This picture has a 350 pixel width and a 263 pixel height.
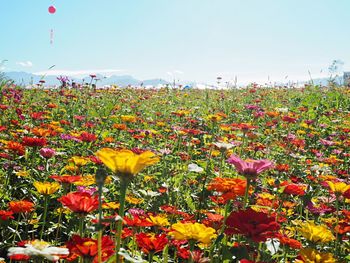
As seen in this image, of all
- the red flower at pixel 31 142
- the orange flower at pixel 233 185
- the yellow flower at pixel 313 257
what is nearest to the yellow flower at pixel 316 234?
the yellow flower at pixel 313 257

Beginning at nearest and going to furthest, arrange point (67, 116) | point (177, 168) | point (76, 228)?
1. point (76, 228)
2. point (177, 168)
3. point (67, 116)

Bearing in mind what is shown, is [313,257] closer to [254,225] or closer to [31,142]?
[254,225]

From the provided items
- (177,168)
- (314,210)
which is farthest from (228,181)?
(177,168)

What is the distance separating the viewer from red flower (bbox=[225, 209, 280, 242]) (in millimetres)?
1070

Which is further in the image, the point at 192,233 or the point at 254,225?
the point at 192,233

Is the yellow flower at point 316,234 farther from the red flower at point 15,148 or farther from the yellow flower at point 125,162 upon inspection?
the red flower at point 15,148

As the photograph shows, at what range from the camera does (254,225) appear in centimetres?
110

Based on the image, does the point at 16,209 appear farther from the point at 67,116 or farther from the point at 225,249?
the point at 67,116

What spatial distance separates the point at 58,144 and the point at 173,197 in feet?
5.07

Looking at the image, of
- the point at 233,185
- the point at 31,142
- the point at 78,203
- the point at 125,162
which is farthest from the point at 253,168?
the point at 31,142

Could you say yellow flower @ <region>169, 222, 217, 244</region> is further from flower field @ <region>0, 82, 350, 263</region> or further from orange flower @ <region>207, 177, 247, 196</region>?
orange flower @ <region>207, 177, 247, 196</region>

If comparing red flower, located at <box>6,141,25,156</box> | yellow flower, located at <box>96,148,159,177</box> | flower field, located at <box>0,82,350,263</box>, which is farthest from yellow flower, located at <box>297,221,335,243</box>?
red flower, located at <box>6,141,25,156</box>

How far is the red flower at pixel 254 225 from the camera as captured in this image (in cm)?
107

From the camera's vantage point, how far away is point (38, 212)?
250cm
